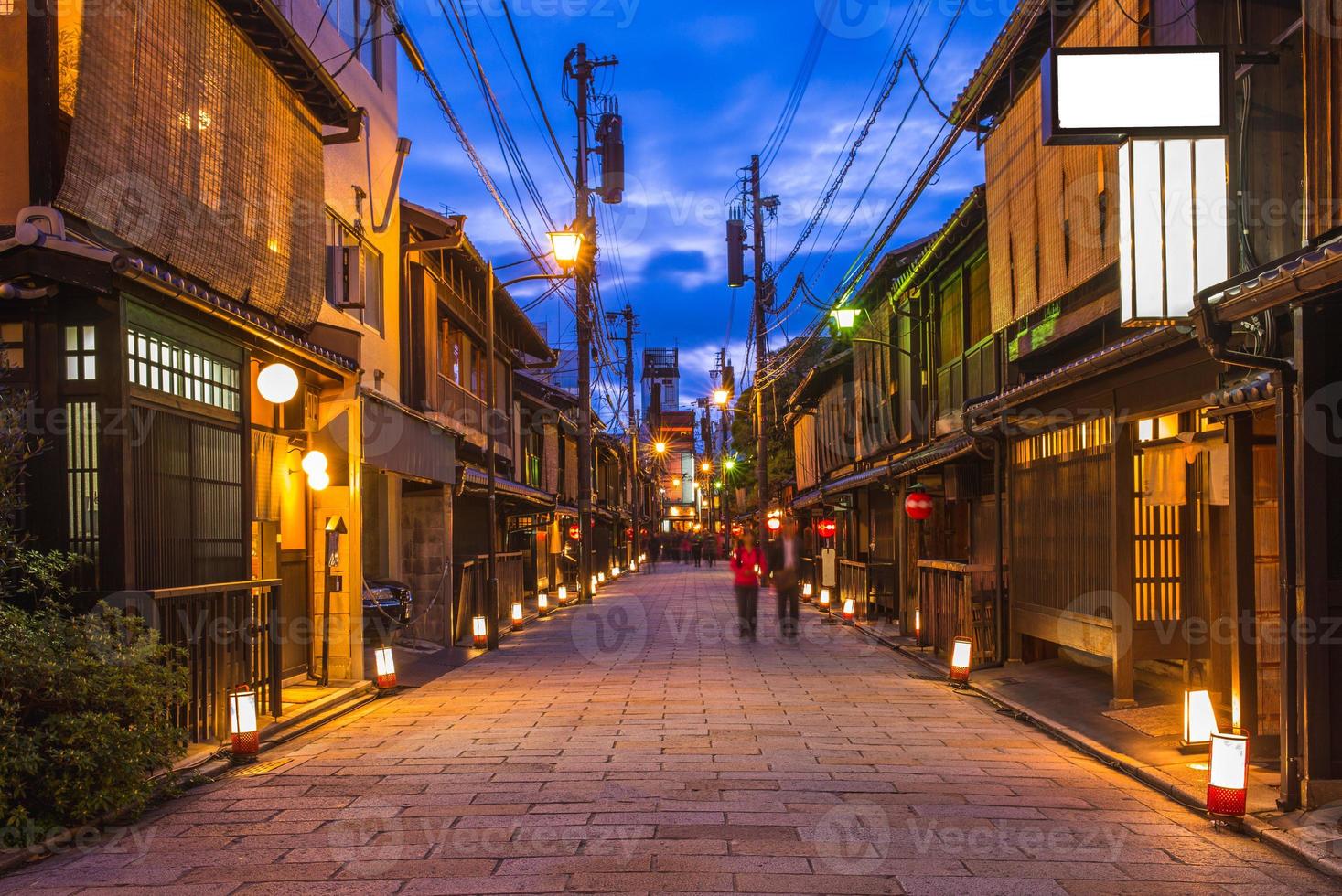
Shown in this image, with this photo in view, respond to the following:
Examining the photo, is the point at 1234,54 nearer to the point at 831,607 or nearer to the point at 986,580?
the point at 986,580

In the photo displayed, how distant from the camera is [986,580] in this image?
54.0 feet

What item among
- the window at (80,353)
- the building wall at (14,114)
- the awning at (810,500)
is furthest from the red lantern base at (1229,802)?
the awning at (810,500)

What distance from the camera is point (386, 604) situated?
19.2m

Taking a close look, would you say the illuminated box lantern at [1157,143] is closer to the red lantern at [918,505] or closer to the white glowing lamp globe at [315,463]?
the white glowing lamp globe at [315,463]

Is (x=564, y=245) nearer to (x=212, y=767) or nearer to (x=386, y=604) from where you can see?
(x=386, y=604)

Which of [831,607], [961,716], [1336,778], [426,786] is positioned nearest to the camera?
[1336,778]

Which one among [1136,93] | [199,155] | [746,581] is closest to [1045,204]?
[1136,93]

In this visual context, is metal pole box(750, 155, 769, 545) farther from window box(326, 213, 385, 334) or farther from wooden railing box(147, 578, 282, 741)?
wooden railing box(147, 578, 282, 741)

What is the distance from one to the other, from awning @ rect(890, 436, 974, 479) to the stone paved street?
16.3 ft

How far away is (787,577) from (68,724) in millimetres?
15849

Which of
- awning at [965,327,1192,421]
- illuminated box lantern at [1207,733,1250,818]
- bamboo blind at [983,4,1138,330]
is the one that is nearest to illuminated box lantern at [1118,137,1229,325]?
awning at [965,327,1192,421]

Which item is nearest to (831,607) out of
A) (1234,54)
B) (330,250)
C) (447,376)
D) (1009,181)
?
(447,376)

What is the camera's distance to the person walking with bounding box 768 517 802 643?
70.6 ft

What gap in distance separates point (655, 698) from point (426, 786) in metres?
5.21
